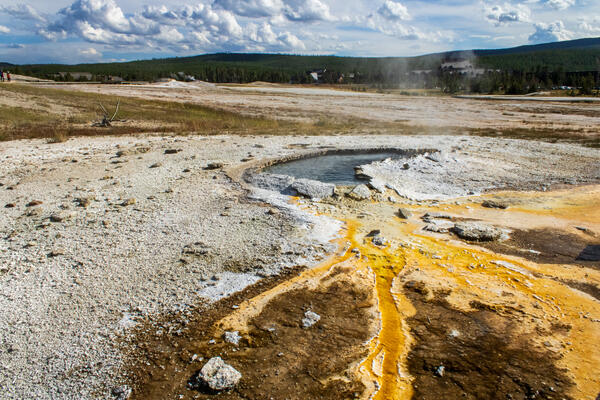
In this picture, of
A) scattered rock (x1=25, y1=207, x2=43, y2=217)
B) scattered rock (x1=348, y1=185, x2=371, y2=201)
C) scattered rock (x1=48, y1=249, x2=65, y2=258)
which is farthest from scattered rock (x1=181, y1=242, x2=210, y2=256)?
scattered rock (x1=348, y1=185, x2=371, y2=201)

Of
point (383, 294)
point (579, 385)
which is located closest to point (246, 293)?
point (383, 294)

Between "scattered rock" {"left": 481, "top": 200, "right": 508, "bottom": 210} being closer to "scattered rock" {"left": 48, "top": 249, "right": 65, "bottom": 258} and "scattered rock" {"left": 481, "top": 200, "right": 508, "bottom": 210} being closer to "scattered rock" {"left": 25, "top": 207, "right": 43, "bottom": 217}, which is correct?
"scattered rock" {"left": 48, "top": 249, "right": 65, "bottom": 258}

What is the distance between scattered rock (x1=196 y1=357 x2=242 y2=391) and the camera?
Result: 321 cm

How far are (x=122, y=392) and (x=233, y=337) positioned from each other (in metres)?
1.01

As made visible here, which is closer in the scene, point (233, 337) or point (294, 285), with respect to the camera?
point (233, 337)

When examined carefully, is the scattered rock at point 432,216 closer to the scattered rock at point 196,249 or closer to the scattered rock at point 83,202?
the scattered rock at point 196,249

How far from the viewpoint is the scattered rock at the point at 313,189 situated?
24.4 feet

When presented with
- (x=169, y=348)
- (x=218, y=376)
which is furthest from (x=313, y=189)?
(x=218, y=376)

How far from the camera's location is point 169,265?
198 inches

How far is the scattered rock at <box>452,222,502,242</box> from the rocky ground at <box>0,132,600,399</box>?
558 mm

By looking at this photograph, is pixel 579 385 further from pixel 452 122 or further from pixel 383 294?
pixel 452 122

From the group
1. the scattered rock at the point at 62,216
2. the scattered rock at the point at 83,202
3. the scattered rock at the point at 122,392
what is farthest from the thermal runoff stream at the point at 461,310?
the scattered rock at the point at 83,202

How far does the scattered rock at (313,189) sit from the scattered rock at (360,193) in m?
0.38

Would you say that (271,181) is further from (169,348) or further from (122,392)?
(122,392)
